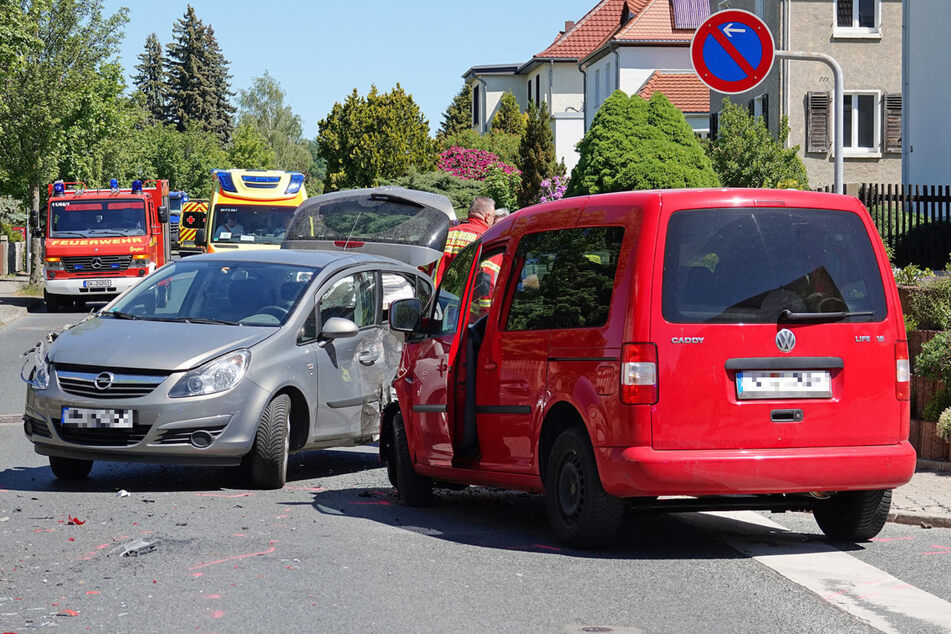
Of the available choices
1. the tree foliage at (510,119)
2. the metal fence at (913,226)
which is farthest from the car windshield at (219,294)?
the tree foliage at (510,119)

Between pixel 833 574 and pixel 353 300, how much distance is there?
16.8 ft

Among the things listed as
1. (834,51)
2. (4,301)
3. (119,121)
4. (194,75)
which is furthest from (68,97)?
(194,75)

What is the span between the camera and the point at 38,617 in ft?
19.0

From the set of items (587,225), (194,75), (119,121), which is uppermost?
(194,75)

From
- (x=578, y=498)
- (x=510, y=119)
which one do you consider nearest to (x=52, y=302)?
(x=578, y=498)

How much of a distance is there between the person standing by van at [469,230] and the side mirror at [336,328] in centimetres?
260

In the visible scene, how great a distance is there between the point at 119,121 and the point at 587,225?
37516 mm

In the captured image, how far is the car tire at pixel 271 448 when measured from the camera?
9570 millimetres

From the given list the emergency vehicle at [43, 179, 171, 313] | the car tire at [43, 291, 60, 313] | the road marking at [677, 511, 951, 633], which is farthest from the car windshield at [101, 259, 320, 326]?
the car tire at [43, 291, 60, 313]

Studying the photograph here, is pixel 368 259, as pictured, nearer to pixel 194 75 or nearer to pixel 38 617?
pixel 38 617

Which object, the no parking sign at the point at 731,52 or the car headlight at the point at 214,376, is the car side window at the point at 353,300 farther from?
the no parking sign at the point at 731,52

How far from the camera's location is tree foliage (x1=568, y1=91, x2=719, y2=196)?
3266cm

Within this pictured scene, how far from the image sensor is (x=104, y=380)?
30.5ft

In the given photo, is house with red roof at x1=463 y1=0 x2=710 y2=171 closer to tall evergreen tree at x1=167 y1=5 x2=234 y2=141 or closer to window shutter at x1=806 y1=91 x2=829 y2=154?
window shutter at x1=806 y1=91 x2=829 y2=154
